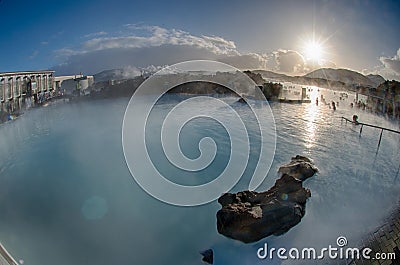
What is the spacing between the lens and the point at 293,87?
3.88 meters

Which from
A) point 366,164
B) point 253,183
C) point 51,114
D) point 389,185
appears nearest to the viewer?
point 389,185

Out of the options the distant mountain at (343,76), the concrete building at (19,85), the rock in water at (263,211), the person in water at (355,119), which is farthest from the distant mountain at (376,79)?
the concrete building at (19,85)

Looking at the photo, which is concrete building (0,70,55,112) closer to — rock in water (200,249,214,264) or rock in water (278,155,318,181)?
rock in water (200,249,214,264)

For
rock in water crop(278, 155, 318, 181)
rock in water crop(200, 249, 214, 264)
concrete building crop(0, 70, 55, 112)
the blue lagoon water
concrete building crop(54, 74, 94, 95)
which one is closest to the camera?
rock in water crop(200, 249, 214, 264)

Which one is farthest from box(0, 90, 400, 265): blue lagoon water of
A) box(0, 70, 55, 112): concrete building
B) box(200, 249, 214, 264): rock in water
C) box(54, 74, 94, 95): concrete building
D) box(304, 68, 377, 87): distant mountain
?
box(54, 74, 94, 95): concrete building

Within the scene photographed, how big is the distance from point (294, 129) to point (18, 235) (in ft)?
16.0

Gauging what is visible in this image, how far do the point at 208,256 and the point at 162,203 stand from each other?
3.92 feet

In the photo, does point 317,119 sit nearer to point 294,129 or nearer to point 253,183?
point 294,129

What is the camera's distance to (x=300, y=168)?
3.40 metres

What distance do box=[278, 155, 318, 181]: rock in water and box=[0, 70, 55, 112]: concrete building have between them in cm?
455

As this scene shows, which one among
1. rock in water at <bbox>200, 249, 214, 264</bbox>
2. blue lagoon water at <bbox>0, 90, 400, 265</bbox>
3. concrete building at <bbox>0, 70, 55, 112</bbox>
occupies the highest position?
concrete building at <bbox>0, 70, 55, 112</bbox>

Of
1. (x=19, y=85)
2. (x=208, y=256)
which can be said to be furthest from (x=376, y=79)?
(x=19, y=85)

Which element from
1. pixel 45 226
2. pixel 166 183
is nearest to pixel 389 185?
pixel 166 183

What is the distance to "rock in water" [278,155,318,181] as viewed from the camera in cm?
331
